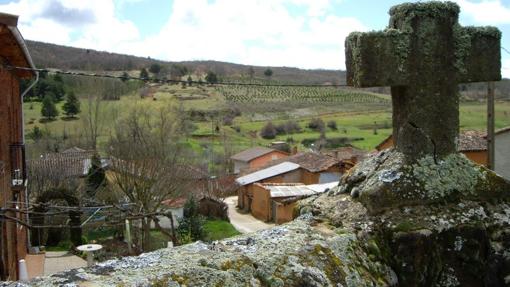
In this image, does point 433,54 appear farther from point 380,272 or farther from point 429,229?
point 380,272

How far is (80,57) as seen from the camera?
98.2 metres

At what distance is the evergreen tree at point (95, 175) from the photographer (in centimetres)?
3808

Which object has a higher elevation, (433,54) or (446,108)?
(433,54)

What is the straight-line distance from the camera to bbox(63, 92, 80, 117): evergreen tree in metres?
71.2

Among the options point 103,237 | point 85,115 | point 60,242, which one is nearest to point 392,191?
point 60,242

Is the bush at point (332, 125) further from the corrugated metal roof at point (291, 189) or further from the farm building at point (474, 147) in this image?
the farm building at point (474, 147)

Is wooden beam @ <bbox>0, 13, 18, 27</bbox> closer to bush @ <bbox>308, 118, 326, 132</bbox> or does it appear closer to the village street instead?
the village street

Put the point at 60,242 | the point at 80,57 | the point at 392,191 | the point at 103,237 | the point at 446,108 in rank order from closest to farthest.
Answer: the point at 392,191
the point at 446,108
the point at 60,242
the point at 103,237
the point at 80,57

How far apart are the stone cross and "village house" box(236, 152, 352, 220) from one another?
42716mm

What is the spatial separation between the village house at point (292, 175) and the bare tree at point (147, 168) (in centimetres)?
1260

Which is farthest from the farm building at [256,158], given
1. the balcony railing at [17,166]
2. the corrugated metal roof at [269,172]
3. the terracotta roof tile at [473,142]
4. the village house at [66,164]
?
the balcony railing at [17,166]

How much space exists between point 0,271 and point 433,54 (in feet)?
41.5

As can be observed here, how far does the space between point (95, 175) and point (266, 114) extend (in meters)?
70.3

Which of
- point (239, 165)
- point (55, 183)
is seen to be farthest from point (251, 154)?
point (55, 183)
